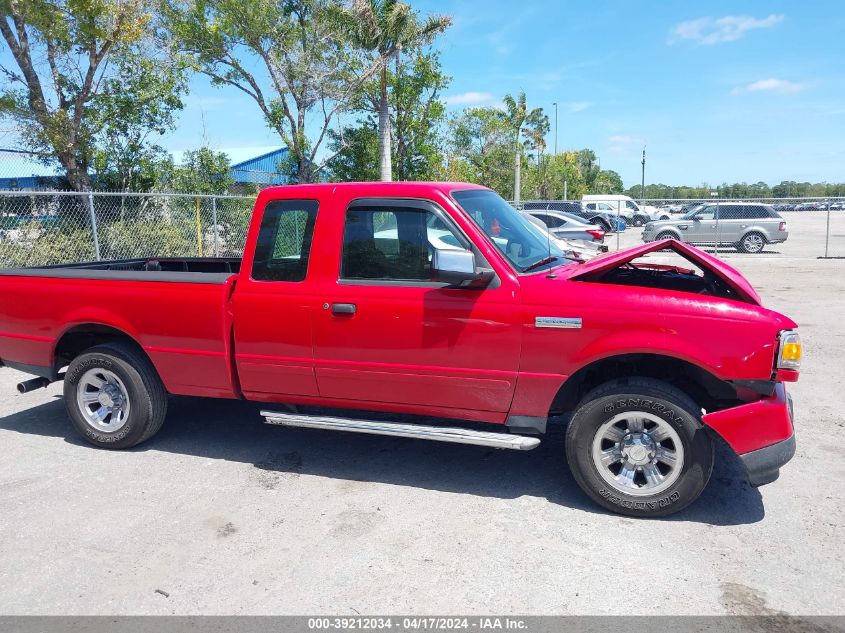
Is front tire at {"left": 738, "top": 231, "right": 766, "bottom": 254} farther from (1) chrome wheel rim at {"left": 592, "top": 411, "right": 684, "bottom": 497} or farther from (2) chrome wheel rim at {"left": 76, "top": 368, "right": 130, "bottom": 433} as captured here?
(2) chrome wheel rim at {"left": 76, "top": 368, "right": 130, "bottom": 433}

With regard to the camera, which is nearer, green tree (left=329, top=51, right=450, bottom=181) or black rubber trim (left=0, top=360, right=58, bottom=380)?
black rubber trim (left=0, top=360, right=58, bottom=380)

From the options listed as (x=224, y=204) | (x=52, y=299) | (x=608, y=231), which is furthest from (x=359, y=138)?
(x=52, y=299)

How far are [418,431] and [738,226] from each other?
22061 mm

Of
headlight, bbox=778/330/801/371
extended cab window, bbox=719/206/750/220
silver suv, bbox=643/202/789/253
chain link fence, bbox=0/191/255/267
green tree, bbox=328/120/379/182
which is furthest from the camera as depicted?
green tree, bbox=328/120/379/182

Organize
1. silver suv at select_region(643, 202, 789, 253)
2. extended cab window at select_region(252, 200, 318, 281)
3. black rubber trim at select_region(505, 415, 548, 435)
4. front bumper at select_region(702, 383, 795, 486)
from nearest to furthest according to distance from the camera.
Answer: front bumper at select_region(702, 383, 795, 486) → black rubber trim at select_region(505, 415, 548, 435) → extended cab window at select_region(252, 200, 318, 281) → silver suv at select_region(643, 202, 789, 253)

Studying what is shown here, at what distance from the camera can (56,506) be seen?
4.26 m

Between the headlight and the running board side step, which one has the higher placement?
the headlight

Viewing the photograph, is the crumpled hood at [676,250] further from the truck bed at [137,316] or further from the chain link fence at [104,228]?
the chain link fence at [104,228]

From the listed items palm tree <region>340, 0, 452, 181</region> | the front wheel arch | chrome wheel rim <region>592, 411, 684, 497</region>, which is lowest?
chrome wheel rim <region>592, 411, 684, 497</region>

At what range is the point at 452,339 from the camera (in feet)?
13.6

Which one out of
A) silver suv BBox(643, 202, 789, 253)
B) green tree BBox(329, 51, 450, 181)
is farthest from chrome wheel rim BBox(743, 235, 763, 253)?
green tree BBox(329, 51, 450, 181)

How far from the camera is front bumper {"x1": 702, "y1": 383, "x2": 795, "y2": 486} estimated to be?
3.73 meters

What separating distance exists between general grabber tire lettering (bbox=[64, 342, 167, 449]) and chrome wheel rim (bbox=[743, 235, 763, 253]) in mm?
22540

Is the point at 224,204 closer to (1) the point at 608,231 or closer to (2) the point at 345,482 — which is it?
(2) the point at 345,482
